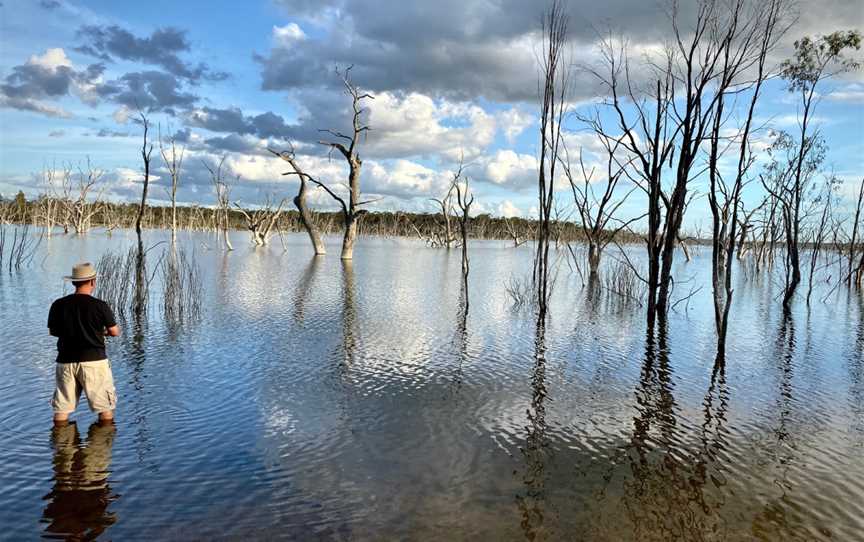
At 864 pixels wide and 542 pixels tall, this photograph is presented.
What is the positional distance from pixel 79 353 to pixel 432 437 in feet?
12.2

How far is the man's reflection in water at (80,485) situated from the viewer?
3.91 m

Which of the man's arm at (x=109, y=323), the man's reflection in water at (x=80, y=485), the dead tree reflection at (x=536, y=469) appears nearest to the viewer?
the man's reflection in water at (x=80, y=485)

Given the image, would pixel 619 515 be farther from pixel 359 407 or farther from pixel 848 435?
pixel 848 435

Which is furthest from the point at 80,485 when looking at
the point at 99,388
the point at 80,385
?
the point at 80,385

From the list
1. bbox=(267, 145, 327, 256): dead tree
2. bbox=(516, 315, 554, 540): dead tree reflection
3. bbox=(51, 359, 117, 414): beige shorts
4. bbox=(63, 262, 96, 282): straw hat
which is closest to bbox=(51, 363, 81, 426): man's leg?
bbox=(51, 359, 117, 414): beige shorts

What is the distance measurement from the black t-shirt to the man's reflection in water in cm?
76

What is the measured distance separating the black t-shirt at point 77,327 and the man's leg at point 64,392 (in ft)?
0.30

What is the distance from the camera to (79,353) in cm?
564

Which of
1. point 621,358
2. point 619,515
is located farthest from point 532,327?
point 619,515

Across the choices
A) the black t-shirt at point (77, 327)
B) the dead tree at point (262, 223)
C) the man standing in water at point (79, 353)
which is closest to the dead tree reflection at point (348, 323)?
the man standing in water at point (79, 353)

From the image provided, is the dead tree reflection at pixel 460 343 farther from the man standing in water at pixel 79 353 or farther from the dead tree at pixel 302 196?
the dead tree at pixel 302 196

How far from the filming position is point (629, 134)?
13.5 m

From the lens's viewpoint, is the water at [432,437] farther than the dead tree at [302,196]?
No

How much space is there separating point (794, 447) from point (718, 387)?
2.32m
